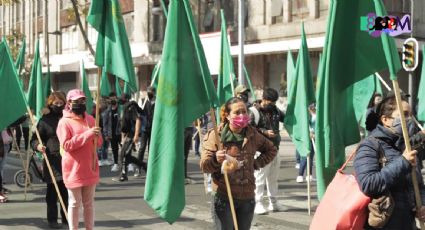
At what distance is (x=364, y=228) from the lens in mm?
3963

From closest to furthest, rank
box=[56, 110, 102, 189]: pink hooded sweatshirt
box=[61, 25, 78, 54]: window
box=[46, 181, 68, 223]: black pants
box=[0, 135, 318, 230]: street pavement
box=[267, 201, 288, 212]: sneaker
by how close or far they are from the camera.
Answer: box=[56, 110, 102, 189]: pink hooded sweatshirt < box=[46, 181, 68, 223]: black pants < box=[0, 135, 318, 230]: street pavement < box=[267, 201, 288, 212]: sneaker < box=[61, 25, 78, 54]: window

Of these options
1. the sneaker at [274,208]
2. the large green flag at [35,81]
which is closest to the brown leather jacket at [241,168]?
the sneaker at [274,208]

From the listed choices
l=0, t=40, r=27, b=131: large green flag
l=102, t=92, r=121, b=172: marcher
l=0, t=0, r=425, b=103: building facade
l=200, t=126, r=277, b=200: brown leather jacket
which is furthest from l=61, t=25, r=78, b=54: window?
l=200, t=126, r=277, b=200: brown leather jacket

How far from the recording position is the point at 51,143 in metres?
8.18

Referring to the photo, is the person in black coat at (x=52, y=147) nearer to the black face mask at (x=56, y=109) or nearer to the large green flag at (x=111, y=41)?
the black face mask at (x=56, y=109)

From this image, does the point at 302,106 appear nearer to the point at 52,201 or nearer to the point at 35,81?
the point at 52,201

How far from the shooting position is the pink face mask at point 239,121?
527 cm

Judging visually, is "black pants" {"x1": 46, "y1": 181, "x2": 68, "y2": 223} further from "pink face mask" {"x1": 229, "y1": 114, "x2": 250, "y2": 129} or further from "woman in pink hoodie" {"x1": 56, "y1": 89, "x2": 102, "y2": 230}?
"pink face mask" {"x1": 229, "y1": 114, "x2": 250, "y2": 129}

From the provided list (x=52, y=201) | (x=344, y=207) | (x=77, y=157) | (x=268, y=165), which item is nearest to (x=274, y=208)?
(x=268, y=165)

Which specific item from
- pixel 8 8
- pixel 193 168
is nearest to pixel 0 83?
pixel 193 168

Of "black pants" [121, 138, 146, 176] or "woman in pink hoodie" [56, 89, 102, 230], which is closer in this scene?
"woman in pink hoodie" [56, 89, 102, 230]

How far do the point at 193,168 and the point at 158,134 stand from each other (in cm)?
988

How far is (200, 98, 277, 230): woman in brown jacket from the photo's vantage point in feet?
17.3

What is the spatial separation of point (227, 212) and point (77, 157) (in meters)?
2.30
